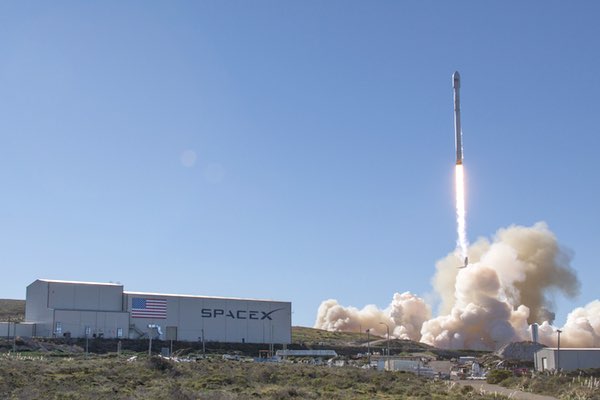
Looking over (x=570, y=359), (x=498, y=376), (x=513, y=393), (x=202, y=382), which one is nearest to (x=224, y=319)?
(x=570, y=359)

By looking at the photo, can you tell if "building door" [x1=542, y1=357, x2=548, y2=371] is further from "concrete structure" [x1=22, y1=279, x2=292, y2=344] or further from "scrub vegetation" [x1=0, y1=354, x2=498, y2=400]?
"concrete structure" [x1=22, y1=279, x2=292, y2=344]

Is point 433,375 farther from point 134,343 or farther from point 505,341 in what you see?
point 505,341

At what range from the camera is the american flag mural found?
311 feet

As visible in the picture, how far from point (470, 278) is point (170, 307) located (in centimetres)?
4341

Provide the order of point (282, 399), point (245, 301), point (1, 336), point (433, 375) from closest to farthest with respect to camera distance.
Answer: point (282, 399)
point (433, 375)
point (1, 336)
point (245, 301)

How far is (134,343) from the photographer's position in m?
90.6

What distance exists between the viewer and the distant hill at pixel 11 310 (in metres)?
124

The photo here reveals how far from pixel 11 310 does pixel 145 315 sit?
5061 centimetres

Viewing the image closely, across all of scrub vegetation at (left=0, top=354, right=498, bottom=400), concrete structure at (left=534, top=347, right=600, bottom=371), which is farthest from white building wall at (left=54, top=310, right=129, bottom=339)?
concrete structure at (left=534, top=347, right=600, bottom=371)

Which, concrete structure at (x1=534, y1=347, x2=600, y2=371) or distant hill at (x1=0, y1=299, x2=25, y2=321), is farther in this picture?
distant hill at (x1=0, y1=299, x2=25, y2=321)

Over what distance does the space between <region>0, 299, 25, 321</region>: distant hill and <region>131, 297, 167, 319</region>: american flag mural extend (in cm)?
3138

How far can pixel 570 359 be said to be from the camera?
74.9m

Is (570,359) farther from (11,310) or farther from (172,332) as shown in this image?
(11,310)

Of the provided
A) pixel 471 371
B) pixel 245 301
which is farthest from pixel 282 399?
pixel 245 301
